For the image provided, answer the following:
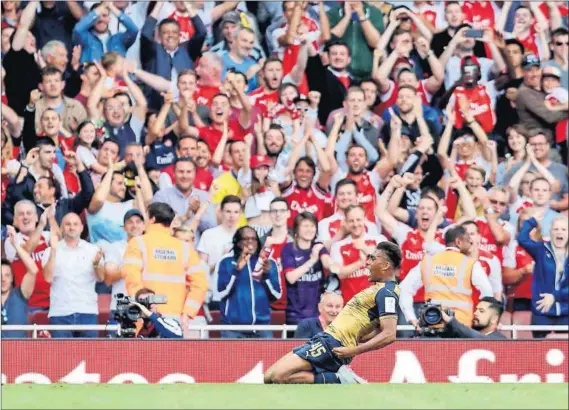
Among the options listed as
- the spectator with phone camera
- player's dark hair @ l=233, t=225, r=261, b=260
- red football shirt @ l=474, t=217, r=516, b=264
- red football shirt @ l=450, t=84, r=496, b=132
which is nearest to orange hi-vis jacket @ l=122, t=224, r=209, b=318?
player's dark hair @ l=233, t=225, r=261, b=260

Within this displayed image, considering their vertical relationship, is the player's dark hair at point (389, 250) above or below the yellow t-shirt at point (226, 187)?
below

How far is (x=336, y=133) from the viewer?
1584cm

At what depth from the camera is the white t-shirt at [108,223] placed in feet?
49.9

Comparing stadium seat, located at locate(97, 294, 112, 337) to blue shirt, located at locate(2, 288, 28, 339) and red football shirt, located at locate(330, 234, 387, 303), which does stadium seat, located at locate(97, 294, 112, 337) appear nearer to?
blue shirt, located at locate(2, 288, 28, 339)

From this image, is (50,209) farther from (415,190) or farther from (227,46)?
(415,190)

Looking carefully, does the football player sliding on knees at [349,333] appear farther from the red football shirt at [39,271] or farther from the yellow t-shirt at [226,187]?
the yellow t-shirt at [226,187]

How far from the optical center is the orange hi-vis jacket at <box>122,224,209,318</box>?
13734 mm

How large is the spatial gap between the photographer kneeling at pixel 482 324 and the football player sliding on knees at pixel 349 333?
8.55ft

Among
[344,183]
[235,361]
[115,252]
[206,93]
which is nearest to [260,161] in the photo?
[344,183]

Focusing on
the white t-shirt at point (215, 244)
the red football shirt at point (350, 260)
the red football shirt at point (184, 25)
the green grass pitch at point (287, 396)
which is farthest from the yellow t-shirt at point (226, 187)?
the green grass pitch at point (287, 396)

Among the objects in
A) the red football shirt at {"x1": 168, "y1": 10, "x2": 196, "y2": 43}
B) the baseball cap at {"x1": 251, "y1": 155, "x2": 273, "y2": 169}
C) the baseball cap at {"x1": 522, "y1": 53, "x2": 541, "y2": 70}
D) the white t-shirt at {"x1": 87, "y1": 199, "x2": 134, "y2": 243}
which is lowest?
the white t-shirt at {"x1": 87, "y1": 199, "x2": 134, "y2": 243}

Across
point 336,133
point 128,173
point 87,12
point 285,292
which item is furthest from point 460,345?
point 87,12

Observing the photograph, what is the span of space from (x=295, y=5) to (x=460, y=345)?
518cm

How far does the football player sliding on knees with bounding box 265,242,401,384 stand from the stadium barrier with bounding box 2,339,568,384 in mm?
2302
